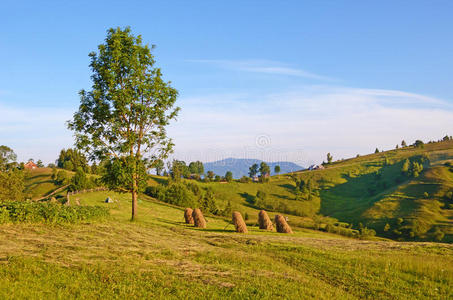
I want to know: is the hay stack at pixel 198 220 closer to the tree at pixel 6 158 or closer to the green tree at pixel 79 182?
the green tree at pixel 79 182

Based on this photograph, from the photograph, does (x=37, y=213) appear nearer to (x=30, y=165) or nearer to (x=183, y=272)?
(x=183, y=272)

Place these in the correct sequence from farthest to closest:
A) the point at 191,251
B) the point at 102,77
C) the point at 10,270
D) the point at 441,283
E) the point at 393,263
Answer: the point at 102,77, the point at 191,251, the point at 393,263, the point at 441,283, the point at 10,270

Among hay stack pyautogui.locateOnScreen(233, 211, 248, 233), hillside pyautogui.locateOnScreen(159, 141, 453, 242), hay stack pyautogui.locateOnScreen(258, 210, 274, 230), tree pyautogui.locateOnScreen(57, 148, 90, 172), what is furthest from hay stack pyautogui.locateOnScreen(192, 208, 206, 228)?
tree pyautogui.locateOnScreen(57, 148, 90, 172)

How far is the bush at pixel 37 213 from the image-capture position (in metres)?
21.7

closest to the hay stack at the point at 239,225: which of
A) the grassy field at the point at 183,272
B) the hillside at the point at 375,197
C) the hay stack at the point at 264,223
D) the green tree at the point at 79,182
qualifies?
the hay stack at the point at 264,223

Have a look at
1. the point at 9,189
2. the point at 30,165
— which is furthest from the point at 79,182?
the point at 30,165

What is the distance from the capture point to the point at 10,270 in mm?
11641

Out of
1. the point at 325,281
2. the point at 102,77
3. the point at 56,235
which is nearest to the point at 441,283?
the point at 325,281

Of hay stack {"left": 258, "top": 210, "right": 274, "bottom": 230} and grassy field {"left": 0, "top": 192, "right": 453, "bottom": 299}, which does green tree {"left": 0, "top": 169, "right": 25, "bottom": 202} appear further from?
grassy field {"left": 0, "top": 192, "right": 453, "bottom": 299}

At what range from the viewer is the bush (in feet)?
71.2

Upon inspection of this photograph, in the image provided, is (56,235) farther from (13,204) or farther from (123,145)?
(123,145)

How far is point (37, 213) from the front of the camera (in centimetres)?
2305

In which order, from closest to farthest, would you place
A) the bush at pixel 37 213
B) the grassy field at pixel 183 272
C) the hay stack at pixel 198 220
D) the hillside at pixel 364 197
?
1. the grassy field at pixel 183 272
2. the bush at pixel 37 213
3. the hay stack at pixel 198 220
4. the hillside at pixel 364 197

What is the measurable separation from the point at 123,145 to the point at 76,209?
402 inches
